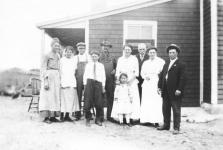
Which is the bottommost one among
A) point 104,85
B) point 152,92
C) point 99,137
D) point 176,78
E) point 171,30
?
point 99,137

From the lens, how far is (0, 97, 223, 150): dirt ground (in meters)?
5.63

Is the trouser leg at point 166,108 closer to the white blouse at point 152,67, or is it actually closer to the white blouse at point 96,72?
the white blouse at point 152,67

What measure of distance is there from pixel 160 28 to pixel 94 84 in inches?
158

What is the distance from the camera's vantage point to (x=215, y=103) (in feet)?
33.0

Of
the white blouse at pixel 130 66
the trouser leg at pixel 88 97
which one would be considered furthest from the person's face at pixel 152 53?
the trouser leg at pixel 88 97

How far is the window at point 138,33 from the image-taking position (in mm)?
10906

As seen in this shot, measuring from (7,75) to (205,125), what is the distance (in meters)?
14.6

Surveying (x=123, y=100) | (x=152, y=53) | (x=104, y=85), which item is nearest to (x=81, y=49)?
(x=104, y=85)

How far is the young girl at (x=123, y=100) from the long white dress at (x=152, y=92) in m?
0.38

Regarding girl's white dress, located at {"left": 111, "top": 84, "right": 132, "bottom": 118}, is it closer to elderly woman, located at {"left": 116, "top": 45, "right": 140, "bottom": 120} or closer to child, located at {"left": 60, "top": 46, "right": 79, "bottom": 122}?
elderly woman, located at {"left": 116, "top": 45, "right": 140, "bottom": 120}

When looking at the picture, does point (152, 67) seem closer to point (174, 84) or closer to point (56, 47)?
point (174, 84)

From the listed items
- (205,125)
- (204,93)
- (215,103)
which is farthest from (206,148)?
(204,93)

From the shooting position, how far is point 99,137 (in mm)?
6379

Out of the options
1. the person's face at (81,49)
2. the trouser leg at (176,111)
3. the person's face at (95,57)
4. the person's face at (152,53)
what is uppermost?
the person's face at (81,49)
